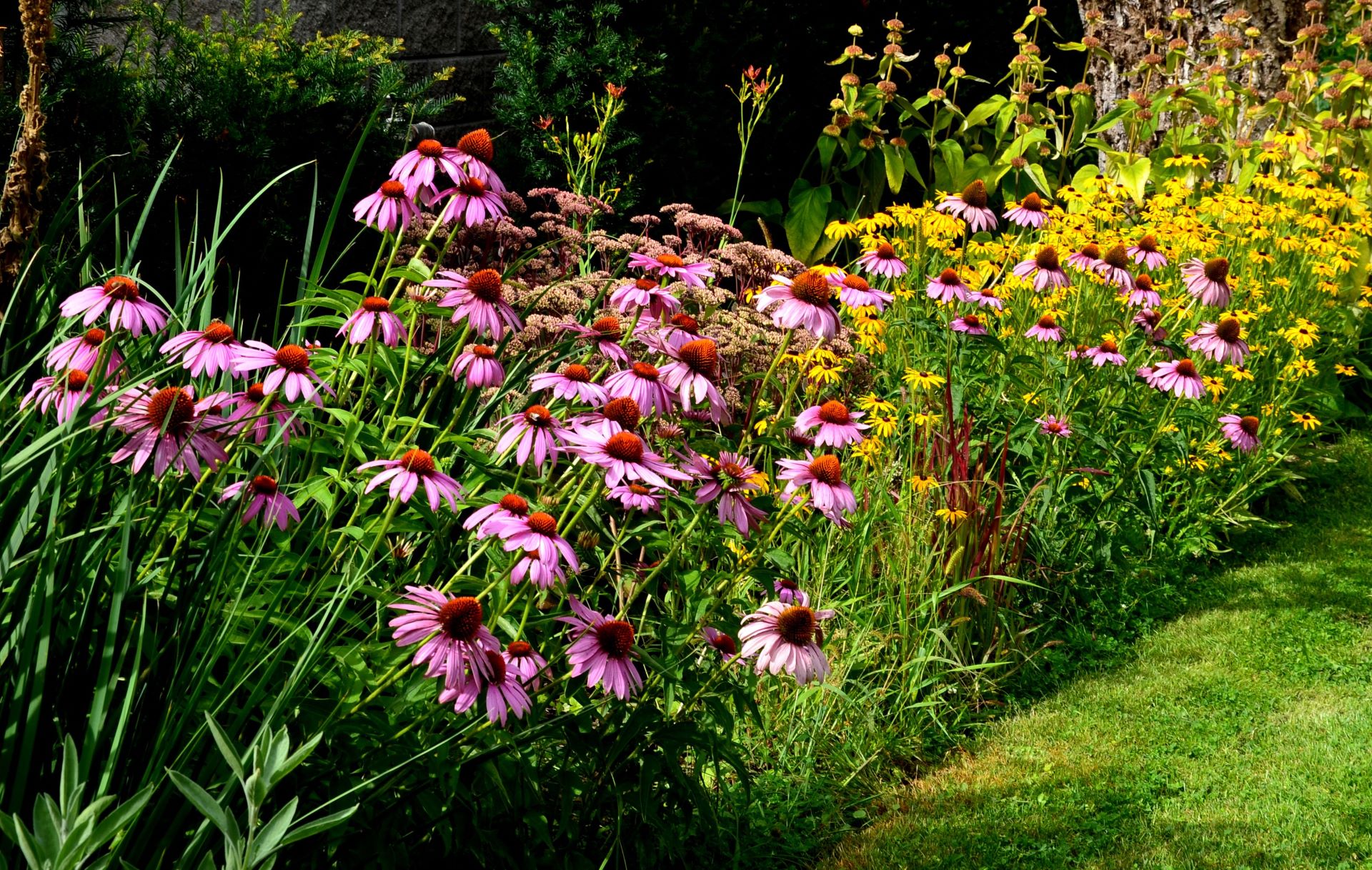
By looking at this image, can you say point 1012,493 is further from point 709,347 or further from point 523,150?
point 523,150

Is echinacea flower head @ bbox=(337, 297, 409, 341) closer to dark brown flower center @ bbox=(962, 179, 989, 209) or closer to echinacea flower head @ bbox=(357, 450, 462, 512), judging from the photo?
echinacea flower head @ bbox=(357, 450, 462, 512)

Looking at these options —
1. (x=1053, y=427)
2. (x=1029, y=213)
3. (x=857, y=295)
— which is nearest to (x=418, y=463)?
(x=857, y=295)

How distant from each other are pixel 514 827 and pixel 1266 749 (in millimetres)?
2346

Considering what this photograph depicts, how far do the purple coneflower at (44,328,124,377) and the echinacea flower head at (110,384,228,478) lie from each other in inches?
5.5

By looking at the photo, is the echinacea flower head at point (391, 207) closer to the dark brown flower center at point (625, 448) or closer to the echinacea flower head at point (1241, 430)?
the dark brown flower center at point (625, 448)

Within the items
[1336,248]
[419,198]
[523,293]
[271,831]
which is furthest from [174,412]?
[1336,248]

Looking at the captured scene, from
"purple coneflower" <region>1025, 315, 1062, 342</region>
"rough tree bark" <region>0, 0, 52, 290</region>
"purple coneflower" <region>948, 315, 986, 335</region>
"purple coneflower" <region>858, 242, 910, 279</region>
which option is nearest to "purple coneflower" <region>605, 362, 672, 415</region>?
"rough tree bark" <region>0, 0, 52, 290</region>

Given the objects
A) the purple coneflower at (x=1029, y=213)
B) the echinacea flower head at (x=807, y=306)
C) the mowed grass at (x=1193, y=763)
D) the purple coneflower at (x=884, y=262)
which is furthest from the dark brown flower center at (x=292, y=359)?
the purple coneflower at (x=1029, y=213)

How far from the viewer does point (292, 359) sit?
2.10 m

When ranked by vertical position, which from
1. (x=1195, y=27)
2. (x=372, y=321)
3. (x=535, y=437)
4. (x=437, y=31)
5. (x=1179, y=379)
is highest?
(x=1195, y=27)

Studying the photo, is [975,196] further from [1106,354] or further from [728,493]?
[728,493]

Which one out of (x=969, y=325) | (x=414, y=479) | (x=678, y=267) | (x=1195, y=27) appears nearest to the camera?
(x=414, y=479)

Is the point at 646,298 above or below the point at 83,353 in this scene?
above

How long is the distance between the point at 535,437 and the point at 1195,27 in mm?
6531
